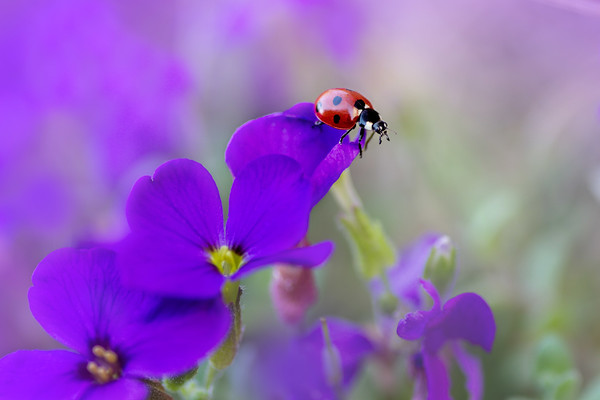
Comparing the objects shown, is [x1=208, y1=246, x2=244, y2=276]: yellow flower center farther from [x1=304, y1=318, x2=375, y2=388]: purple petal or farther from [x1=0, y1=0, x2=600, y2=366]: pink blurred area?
[x1=0, y1=0, x2=600, y2=366]: pink blurred area

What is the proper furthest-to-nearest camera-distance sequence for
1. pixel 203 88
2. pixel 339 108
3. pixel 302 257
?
pixel 203 88 → pixel 339 108 → pixel 302 257

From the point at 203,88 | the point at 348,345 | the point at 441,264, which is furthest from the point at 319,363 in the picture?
the point at 203,88

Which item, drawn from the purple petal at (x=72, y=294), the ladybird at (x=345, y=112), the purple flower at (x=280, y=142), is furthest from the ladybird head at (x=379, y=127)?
the purple petal at (x=72, y=294)

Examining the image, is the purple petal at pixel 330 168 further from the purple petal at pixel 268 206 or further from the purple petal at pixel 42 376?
the purple petal at pixel 42 376

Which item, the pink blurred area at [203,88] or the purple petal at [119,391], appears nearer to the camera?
the purple petal at [119,391]

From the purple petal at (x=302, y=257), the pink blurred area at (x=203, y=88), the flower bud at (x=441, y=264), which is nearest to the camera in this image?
the purple petal at (x=302, y=257)

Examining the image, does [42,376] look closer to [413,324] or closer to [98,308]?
[98,308]

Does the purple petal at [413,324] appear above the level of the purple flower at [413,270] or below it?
below

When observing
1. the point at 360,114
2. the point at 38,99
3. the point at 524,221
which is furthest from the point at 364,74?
the point at 360,114
